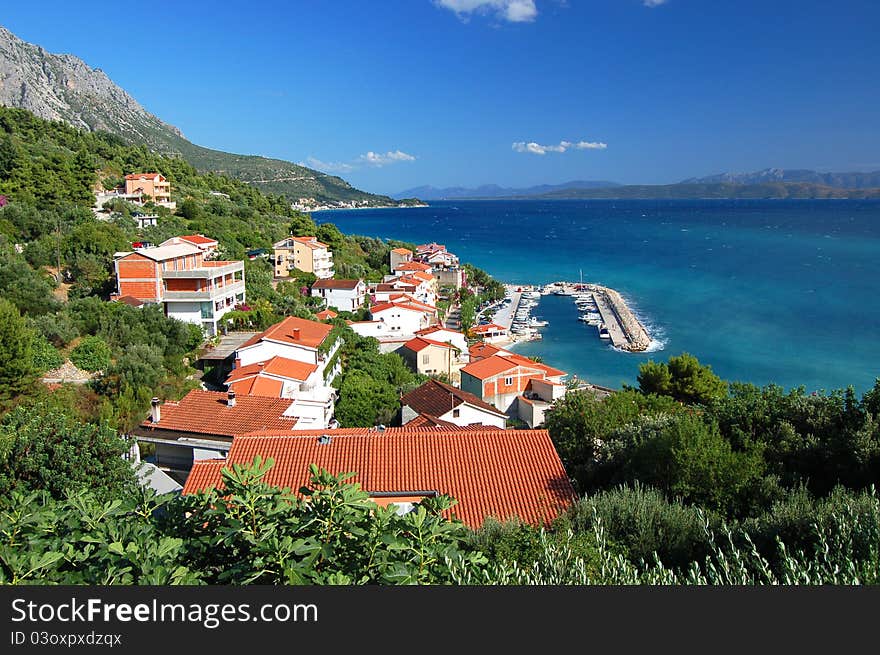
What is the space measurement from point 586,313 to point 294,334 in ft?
116

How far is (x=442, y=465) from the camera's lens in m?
9.30

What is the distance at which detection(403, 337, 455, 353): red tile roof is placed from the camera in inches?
1202

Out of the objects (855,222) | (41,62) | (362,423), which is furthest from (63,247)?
(855,222)

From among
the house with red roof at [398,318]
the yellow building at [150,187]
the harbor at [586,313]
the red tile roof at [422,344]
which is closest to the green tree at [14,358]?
the red tile roof at [422,344]

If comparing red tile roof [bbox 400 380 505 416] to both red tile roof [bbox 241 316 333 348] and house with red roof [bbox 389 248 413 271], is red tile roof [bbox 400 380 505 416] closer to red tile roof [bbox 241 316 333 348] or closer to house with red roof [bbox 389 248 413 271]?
red tile roof [bbox 241 316 333 348]

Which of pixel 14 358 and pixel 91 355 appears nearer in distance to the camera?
pixel 14 358

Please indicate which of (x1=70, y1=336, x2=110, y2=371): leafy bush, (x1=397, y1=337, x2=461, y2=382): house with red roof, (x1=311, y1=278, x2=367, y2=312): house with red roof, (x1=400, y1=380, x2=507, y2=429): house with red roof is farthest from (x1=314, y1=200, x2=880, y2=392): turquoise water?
(x1=70, y1=336, x2=110, y2=371): leafy bush

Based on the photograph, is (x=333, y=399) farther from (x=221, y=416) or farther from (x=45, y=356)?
(x=45, y=356)

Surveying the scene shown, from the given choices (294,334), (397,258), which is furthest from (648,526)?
(397,258)

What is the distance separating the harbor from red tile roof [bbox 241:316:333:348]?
2130cm

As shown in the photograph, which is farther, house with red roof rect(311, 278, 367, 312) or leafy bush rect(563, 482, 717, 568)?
house with red roof rect(311, 278, 367, 312)

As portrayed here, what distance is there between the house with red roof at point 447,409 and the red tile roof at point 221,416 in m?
3.50

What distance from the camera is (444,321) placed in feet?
148

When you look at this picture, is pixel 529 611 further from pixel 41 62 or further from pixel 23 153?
pixel 41 62
